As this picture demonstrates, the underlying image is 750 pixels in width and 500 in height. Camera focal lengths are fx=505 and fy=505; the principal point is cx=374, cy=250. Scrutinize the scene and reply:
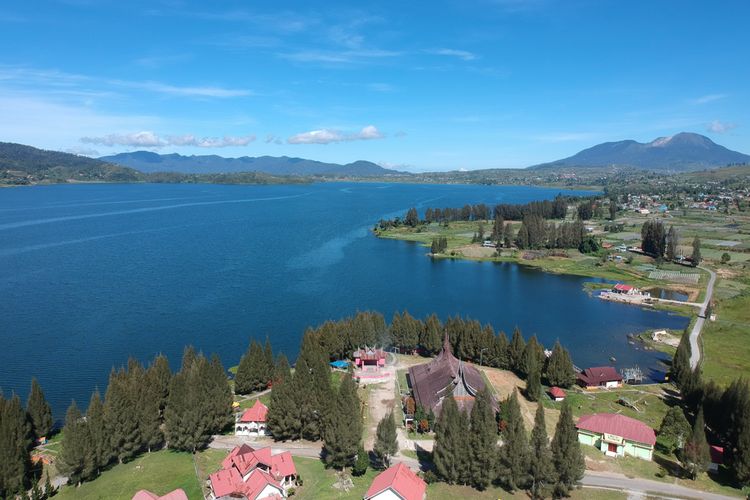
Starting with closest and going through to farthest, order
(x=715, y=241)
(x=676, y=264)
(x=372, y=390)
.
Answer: (x=372, y=390) < (x=676, y=264) < (x=715, y=241)

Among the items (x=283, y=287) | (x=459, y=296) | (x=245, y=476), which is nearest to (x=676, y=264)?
(x=459, y=296)

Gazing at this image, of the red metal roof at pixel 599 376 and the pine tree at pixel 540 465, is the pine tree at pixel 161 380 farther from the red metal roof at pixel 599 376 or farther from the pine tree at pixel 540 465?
the red metal roof at pixel 599 376

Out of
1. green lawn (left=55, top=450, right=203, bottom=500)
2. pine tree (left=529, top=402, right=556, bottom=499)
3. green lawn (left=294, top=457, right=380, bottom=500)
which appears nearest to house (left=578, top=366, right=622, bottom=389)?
pine tree (left=529, top=402, right=556, bottom=499)

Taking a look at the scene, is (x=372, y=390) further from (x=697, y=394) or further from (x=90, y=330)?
(x=90, y=330)

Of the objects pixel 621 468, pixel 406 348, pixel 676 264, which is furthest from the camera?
pixel 676 264

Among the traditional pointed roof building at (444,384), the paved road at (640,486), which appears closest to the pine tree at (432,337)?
the traditional pointed roof building at (444,384)
